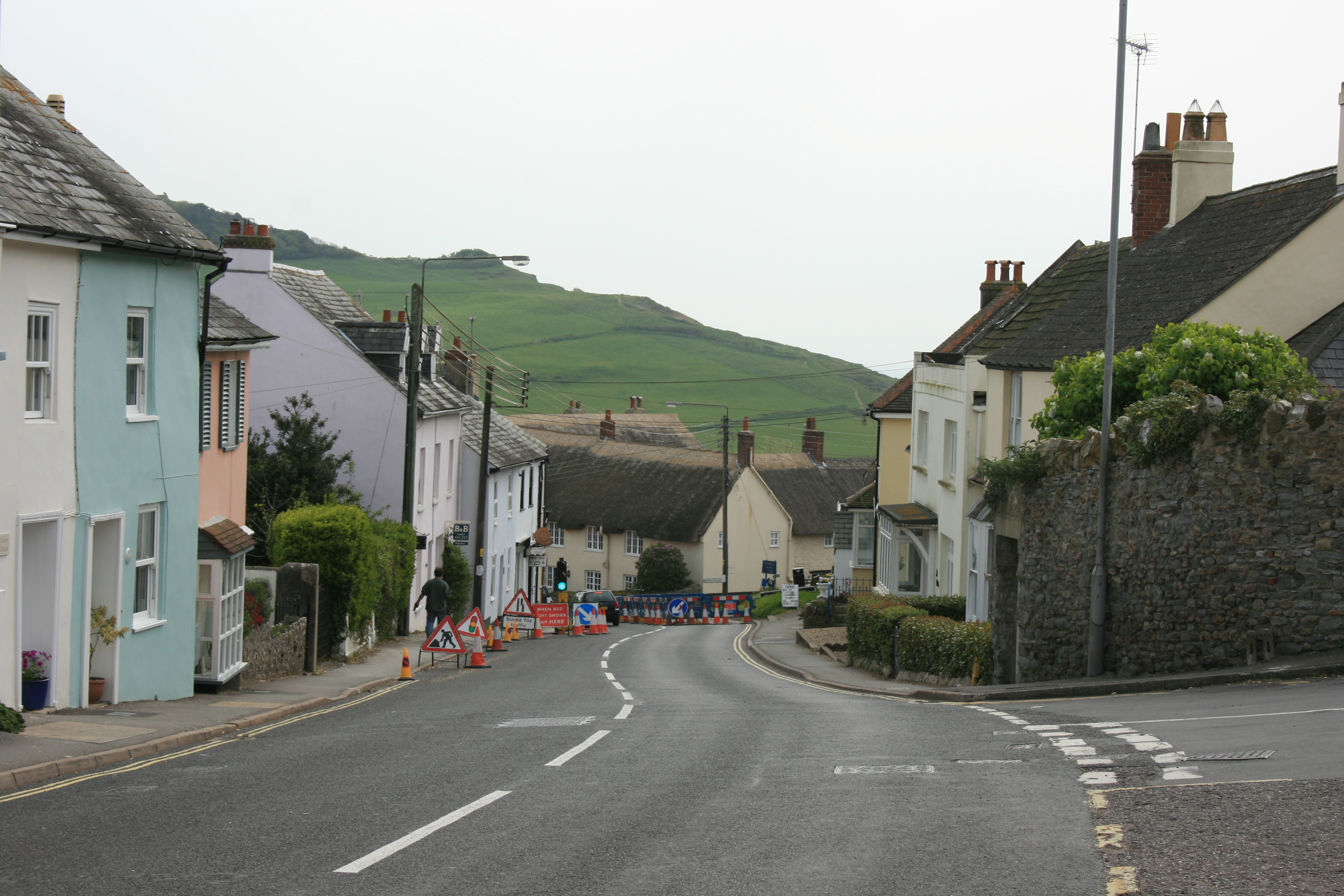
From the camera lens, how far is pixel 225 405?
19609mm

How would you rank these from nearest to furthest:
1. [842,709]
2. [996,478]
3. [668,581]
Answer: [842,709] < [996,478] < [668,581]

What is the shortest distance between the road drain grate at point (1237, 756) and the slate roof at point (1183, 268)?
12631mm

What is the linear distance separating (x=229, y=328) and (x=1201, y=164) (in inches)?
767

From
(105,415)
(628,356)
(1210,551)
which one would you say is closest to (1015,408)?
(1210,551)

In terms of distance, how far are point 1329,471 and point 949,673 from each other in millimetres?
9081

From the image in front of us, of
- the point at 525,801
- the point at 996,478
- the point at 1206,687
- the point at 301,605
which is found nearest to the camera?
the point at 525,801

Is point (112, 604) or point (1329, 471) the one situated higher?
point (1329, 471)

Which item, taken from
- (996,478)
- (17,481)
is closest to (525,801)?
(17,481)

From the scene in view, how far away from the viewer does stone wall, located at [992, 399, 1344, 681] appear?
13.6 m

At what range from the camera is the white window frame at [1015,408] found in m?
24.0

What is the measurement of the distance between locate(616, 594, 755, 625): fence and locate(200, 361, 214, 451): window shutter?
37.8 m

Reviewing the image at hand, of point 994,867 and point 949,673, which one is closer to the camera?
point 994,867

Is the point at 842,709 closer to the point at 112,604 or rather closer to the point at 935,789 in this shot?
the point at 935,789

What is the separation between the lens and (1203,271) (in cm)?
2180
